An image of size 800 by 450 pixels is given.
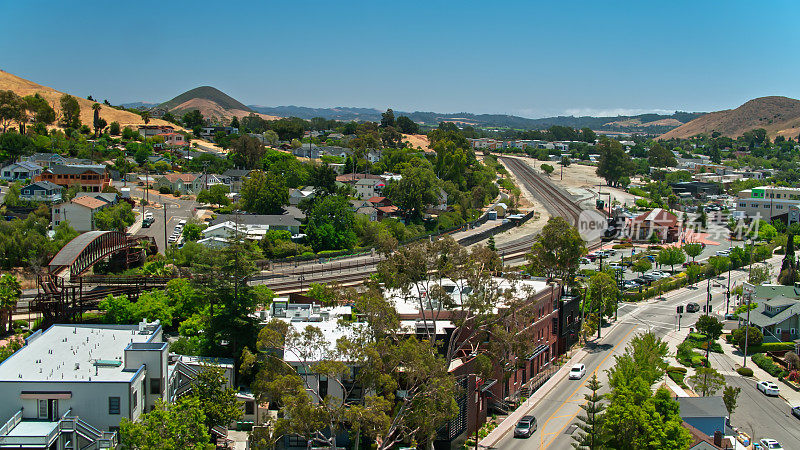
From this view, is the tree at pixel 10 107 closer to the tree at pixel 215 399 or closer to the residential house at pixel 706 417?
the tree at pixel 215 399

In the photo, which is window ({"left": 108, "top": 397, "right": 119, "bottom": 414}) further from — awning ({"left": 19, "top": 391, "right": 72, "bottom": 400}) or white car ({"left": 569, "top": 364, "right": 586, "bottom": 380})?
white car ({"left": 569, "top": 364, "right": 586, "bottom": 380})

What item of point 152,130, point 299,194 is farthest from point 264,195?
point 152,130

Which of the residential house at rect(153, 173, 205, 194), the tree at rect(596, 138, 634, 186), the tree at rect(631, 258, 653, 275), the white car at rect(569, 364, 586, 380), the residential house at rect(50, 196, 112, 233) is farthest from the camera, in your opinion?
the tree at rect(596, 138, 634, 186)

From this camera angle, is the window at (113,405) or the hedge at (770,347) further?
the hedge at (770,347)

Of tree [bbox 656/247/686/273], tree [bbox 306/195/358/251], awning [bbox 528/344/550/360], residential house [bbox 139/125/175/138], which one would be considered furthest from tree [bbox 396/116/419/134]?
awning [bbox 528/344/550/360]

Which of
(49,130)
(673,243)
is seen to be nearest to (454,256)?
(673,243)

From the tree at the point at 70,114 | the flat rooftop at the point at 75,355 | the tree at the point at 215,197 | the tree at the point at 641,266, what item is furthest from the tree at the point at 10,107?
the tree at the point at 641,266
